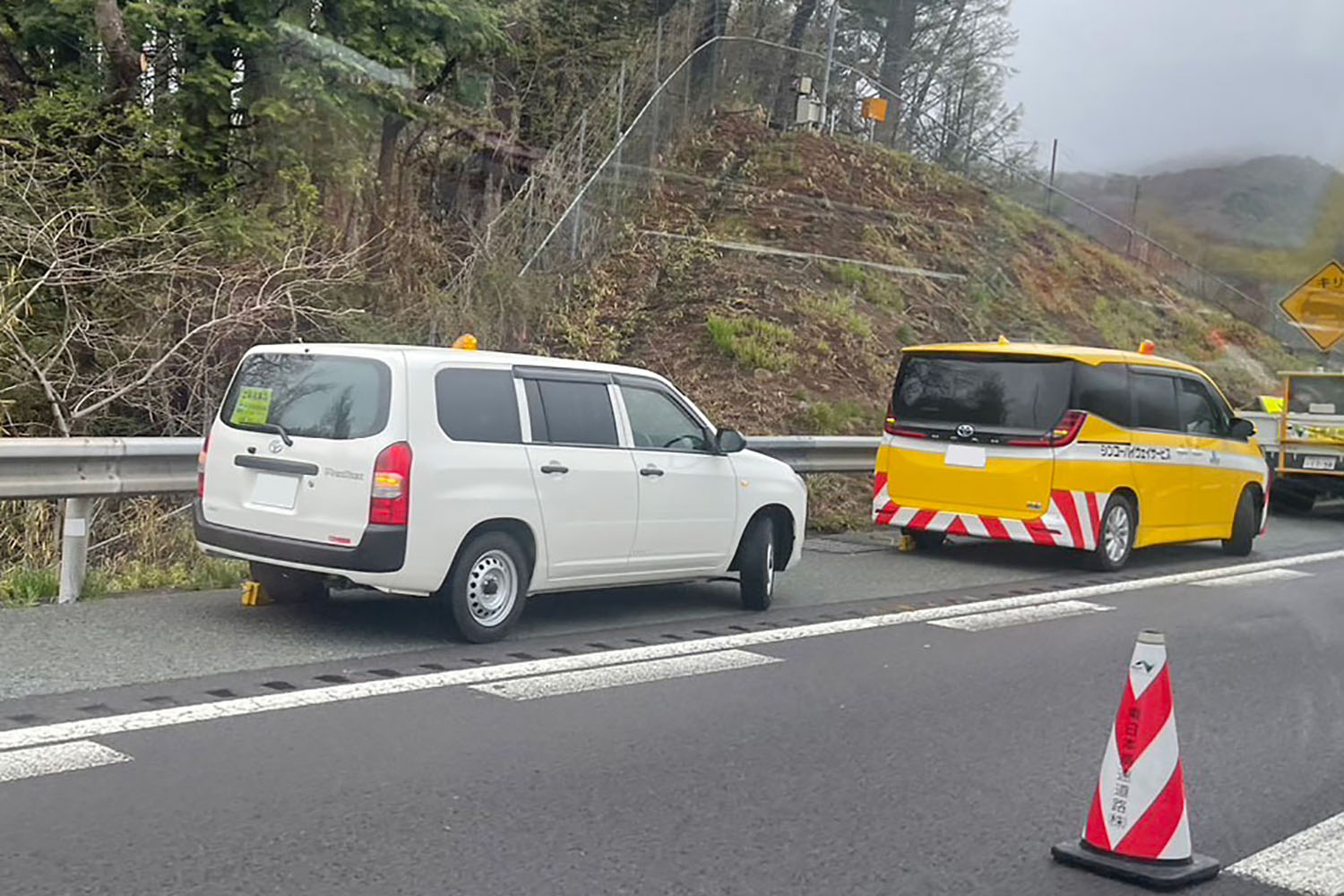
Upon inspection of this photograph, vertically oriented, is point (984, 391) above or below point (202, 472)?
above

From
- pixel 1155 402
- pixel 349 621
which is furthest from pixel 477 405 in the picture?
pixel 1155 402

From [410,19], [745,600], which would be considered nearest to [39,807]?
[745,600]

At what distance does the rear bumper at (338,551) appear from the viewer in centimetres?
777

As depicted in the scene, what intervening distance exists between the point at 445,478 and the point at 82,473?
2.41m

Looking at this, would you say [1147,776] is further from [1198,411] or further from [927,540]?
[1198,411]

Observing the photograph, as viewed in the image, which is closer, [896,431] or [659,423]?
[659,423]

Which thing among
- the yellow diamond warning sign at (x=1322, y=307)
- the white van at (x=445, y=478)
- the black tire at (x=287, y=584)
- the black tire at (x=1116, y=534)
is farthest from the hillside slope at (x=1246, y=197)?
the black tire at (x=287, y=584)

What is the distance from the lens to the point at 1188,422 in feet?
44.8

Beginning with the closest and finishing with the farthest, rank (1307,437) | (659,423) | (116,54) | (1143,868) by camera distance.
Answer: (1143,868)
(659,423)
(116,54)
(1307,437)

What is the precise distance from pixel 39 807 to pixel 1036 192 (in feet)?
88.5

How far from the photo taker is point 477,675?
7.50 m

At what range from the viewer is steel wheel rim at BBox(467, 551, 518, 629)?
8211 millimetres

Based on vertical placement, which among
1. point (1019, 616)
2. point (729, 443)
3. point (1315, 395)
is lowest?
point (1019, 616)

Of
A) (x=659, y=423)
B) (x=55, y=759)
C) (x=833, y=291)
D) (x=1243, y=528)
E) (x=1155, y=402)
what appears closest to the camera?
(x=55, y=759)
